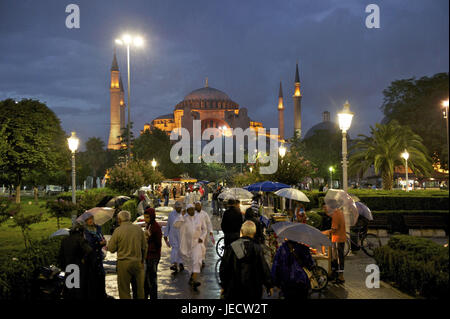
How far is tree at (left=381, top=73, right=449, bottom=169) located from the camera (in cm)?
3841

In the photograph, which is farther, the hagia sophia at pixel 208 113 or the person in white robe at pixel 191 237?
the hagia sophia at pixel 208 113

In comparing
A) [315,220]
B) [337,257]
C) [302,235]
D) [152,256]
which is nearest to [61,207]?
[152,256]

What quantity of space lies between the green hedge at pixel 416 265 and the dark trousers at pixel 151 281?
421cm

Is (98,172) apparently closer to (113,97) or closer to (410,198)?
(113,97)

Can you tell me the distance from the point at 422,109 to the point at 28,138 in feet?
118

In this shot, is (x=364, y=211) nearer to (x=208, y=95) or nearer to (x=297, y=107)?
(x=297, y=107)

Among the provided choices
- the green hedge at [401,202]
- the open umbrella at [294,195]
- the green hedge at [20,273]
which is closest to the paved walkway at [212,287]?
the green hedge at [20,273]

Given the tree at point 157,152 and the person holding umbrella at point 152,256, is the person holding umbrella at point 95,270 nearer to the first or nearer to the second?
the person holding umbrella at point 152,256

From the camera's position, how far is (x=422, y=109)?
139 feet

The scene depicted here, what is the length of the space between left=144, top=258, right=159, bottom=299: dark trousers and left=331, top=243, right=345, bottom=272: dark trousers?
3617mm

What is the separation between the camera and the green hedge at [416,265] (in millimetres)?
6578

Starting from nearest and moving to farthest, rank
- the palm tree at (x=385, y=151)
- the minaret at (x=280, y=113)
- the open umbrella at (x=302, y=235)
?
the open umbrella at (x=302, y=235), the palm tree at (x=385, y=151), the minaret at (x=280, y=113)

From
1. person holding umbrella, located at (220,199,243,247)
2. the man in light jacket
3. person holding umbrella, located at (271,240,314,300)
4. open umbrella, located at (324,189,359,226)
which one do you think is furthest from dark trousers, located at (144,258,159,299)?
open umbrella, located at (324,189,359,226)
